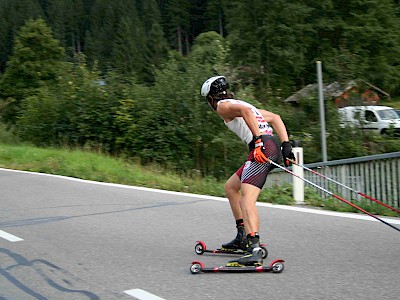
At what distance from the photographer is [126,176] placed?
11828 mm

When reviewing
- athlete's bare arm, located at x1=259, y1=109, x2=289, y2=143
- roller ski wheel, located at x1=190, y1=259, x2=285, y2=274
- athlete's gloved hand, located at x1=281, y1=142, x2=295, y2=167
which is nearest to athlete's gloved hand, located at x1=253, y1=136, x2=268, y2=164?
athlete's gloved hand, located at x1=281, y1=142, x2=295, y2=167

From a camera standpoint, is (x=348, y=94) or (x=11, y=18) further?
(x=11, y=18)

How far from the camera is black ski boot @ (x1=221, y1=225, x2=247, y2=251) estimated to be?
222 inches

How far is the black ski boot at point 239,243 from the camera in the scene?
5.63m

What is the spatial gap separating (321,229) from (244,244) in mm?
1386

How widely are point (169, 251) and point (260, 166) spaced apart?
151cm

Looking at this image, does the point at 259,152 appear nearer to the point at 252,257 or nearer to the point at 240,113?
the point at 240,113

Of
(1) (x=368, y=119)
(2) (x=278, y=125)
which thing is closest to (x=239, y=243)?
(2) (x=278, y=125)

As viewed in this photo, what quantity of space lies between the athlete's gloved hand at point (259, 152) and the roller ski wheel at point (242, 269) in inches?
36.8

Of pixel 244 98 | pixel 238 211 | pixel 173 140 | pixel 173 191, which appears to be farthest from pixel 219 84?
pixel 173 140

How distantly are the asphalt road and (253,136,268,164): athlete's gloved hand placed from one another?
3.44ft

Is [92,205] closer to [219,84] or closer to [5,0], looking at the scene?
[219,84]

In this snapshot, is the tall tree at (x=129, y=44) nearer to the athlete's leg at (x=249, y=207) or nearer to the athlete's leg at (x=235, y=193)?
the athlete's leg at (x=235, y=193)

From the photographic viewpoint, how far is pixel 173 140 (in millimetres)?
18422
